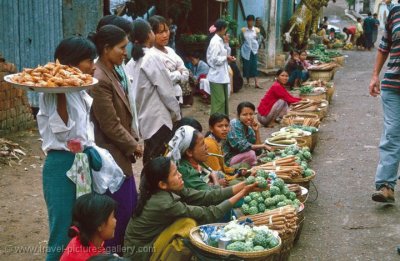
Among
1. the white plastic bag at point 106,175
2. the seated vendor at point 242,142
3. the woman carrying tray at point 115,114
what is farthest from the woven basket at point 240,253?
the seated vendor at point 242,142

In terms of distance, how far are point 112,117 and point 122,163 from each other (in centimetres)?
42

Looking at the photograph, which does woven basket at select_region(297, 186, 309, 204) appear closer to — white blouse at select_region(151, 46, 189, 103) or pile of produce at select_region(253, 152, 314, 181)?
pile of produce at select_region(253, 152, 314, 181)

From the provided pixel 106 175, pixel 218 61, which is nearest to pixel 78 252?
pixel 106 175

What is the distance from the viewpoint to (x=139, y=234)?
4.08 metres

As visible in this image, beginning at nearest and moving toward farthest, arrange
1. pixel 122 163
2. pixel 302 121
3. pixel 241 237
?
1. pixel 241 237
2. pixel 122 163
3. pixel 302 121

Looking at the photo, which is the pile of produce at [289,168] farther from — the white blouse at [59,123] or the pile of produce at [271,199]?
the white blouse at [59,123]

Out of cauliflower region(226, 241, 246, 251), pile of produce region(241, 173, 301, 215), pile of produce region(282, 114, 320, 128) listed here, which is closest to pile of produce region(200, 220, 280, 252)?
cauliflower region(226, 241, 246, 251)

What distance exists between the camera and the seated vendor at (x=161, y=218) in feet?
13.0

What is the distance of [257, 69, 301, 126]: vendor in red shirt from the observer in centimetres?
1004

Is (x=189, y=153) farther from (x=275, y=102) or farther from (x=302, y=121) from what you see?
(x=275, y=102)

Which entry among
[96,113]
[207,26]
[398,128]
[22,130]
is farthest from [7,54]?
[207,26]

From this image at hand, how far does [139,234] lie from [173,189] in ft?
1.38

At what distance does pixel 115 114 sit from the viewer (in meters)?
4.18

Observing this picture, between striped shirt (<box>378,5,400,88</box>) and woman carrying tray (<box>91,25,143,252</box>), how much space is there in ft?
9.20
